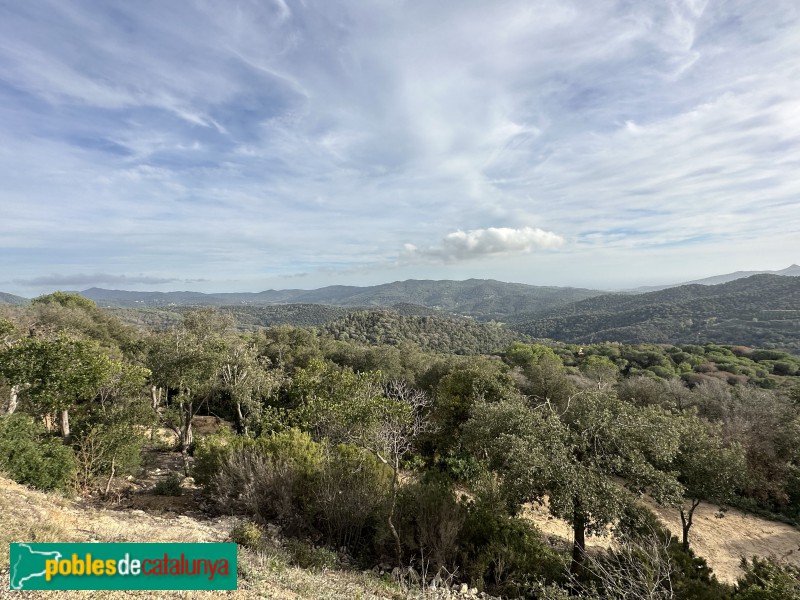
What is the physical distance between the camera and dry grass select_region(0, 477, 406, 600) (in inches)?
237

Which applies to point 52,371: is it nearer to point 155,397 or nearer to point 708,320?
point 155,397

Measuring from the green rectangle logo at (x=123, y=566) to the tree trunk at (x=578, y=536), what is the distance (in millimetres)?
7813

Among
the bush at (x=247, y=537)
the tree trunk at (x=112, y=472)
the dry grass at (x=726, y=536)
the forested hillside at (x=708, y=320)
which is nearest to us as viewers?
the bush at (x=247, y=537)

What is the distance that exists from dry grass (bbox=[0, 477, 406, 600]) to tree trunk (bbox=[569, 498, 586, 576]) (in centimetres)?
470

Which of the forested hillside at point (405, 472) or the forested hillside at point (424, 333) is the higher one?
the forested hillside at point (405, 472)

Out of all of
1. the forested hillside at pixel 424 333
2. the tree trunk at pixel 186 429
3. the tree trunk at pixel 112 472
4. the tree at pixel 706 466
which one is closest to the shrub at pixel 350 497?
the tree trunk at pixel 112 472

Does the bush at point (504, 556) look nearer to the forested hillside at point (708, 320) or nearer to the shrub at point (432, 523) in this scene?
the shrub at point (432, 523)

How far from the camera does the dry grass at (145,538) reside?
6031 millimetres

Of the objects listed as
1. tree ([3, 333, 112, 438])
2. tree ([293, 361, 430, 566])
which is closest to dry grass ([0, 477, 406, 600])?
tree ([293, 361, 430, 566])

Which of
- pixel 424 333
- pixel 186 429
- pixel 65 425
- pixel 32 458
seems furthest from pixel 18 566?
pixel 424 333

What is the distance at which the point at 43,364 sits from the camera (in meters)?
12.8

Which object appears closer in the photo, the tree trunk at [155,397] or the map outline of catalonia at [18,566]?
the map outline of catalonia at [18,566]

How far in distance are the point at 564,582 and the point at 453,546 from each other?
298cm

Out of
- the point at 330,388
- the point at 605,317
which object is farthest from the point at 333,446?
the point at 605,317
